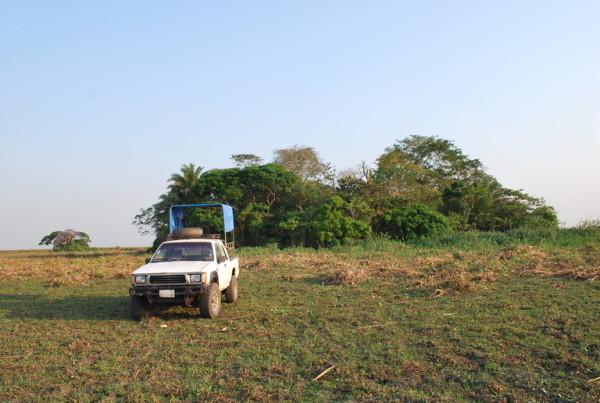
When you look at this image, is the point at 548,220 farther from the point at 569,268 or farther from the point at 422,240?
the point at 569,268

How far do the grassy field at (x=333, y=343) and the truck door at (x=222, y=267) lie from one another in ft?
1.97

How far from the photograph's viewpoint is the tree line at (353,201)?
3272 centimetres

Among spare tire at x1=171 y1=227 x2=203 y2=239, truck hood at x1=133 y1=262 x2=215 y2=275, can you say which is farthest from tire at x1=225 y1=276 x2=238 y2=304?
spare tire at x1=171 y1=227 x2=203 y2=239

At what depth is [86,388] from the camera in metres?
5.84

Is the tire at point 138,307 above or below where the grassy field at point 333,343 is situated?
above

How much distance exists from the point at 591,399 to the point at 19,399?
5816 millimetres

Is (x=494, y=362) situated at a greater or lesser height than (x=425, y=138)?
lesser

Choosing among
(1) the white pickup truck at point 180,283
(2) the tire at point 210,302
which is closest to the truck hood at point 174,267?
(1) the white pickup truck at point 180,283

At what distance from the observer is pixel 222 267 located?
1050cm

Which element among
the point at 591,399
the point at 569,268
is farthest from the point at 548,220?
the point at 591,399

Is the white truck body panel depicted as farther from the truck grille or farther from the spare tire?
the spare tire

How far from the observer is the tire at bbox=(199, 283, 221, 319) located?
937cm

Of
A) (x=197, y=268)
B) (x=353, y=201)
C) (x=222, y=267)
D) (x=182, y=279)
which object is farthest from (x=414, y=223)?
(x=182, y=279)

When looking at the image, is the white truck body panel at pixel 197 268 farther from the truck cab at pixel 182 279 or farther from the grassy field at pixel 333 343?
the grassy field at pixel 333 343
